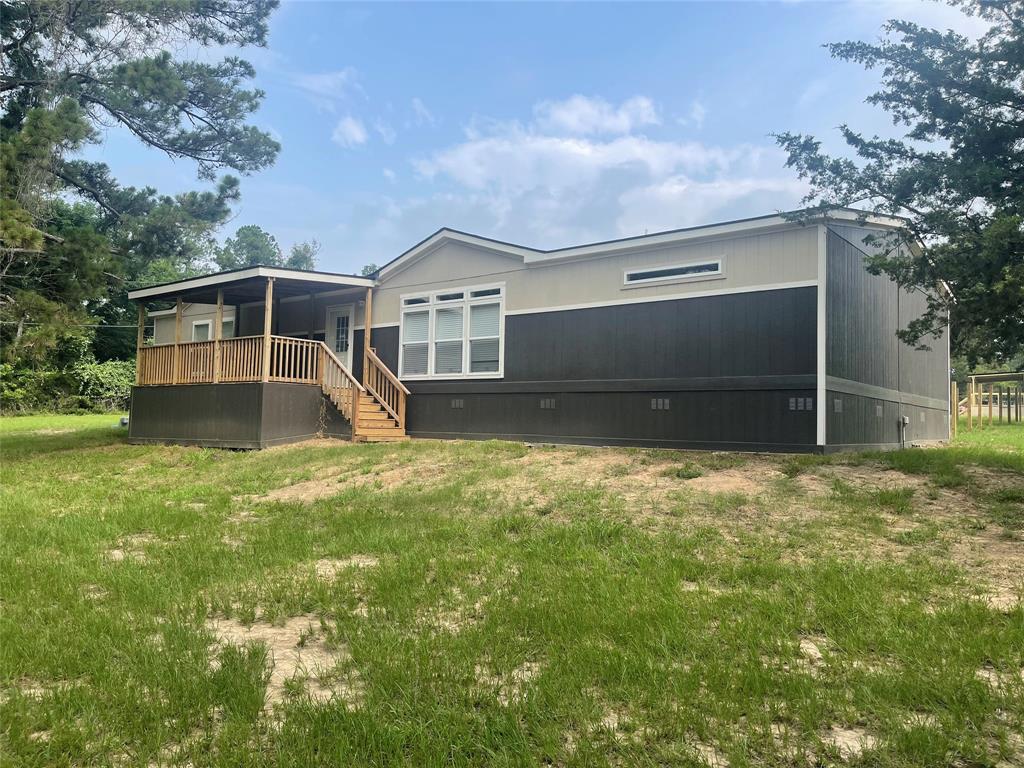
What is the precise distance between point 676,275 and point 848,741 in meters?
8.87

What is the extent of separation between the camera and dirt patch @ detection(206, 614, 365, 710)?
265 centimetres

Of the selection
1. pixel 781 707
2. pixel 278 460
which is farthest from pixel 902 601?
pixel 278 460

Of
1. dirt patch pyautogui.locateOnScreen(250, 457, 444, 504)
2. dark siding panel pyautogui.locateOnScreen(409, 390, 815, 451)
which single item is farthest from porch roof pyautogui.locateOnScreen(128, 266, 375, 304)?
dirt patch pyautogui.locateOnScreen(250, 457, 444, 504)

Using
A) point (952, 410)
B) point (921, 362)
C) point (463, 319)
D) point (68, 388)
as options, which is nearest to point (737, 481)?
point (463, 319)

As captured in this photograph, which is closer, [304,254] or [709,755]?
[709,755]

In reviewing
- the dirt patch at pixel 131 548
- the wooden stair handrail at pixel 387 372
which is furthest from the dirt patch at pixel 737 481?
the wooden stair handrail at pixel 387 372

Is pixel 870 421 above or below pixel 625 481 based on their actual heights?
above

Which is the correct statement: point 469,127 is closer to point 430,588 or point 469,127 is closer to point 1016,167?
point 1016,167

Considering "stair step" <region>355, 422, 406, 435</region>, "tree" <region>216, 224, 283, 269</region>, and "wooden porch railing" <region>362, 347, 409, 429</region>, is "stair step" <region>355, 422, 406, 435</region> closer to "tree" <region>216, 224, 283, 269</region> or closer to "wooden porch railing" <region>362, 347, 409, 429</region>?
"wooden porch railing" <region>362, 347, 409, 429</region>

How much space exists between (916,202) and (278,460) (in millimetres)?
9581

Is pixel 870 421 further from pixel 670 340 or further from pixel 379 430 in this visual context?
pixel 379 430

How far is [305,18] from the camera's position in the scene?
1224 centimetres

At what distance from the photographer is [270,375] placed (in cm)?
1275

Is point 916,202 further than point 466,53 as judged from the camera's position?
No
